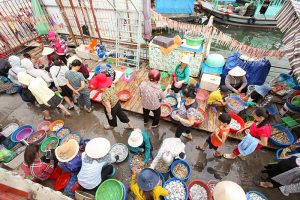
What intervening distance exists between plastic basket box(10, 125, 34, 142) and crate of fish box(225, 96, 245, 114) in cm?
597

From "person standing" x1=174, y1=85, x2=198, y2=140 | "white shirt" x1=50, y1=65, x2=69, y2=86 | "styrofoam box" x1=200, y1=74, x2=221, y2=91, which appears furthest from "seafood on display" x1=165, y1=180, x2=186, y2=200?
"white shirt" x1=50, y1=65, x2=69, y2=86

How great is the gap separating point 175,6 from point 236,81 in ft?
37.3

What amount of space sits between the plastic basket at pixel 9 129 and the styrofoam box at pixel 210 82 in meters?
6.26

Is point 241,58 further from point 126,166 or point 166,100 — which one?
point 126,166

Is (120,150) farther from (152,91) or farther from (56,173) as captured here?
(152,91)

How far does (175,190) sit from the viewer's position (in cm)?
334

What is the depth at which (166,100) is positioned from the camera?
546 cm

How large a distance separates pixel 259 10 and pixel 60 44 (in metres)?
16.5

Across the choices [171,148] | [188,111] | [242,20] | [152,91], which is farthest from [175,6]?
[171,148]

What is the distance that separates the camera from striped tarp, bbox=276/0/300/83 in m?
3.54

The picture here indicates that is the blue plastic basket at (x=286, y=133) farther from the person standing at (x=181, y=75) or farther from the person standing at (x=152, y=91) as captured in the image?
the person standing at (x=152, y=91)

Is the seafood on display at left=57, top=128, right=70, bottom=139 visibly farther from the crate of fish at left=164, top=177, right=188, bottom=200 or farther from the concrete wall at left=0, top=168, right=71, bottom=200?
the crate of fish at left=164, top=177, right=188, bottom=200

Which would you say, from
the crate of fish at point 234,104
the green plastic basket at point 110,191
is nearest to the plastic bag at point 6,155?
the green plastic basket at point 110,191

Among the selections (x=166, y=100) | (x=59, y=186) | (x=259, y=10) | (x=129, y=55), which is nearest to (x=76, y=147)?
(x=59, y=186)
